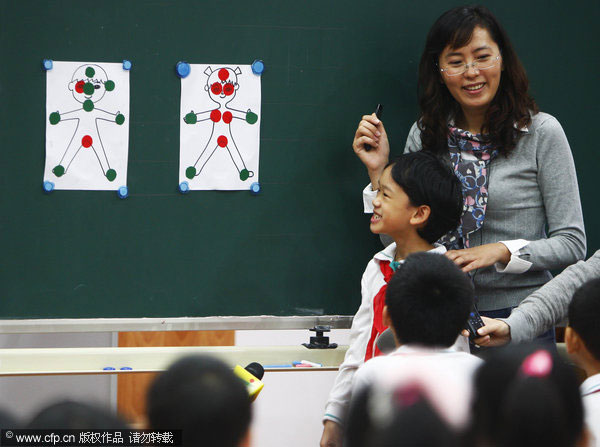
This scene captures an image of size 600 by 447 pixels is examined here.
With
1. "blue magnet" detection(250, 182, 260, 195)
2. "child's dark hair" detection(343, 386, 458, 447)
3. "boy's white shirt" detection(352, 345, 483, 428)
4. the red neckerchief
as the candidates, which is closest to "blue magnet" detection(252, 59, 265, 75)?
"blue magnet" detection(250, 182, 260, 195)

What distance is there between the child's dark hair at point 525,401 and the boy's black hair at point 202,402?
0.78 ft

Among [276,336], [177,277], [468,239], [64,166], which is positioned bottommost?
[276,336]

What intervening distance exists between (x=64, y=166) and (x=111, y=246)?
0.29m

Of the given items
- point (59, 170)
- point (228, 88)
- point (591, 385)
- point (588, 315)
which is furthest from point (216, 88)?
point (591, 385)

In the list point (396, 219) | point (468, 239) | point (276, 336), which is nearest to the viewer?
point (396, 219)

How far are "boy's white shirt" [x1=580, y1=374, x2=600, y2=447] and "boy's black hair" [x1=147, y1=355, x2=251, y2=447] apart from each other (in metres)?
0.56

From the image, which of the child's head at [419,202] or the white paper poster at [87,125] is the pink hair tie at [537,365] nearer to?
the child's head at [419,202]

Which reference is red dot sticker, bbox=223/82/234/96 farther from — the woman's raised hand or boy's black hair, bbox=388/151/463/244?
boy's black hair, bbox=388/151/463/244

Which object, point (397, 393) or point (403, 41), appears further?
point (403, 41)

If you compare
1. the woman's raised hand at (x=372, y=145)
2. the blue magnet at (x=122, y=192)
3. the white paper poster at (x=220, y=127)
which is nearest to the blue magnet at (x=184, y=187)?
the white paper poster at (x=220, y=127)

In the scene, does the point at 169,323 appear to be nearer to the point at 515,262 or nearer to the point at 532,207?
the point at 515,262

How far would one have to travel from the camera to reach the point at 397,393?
2.29 feet

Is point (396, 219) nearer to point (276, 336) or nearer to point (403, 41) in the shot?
point (403, 41)

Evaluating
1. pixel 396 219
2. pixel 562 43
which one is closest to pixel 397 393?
pixel 396 219
